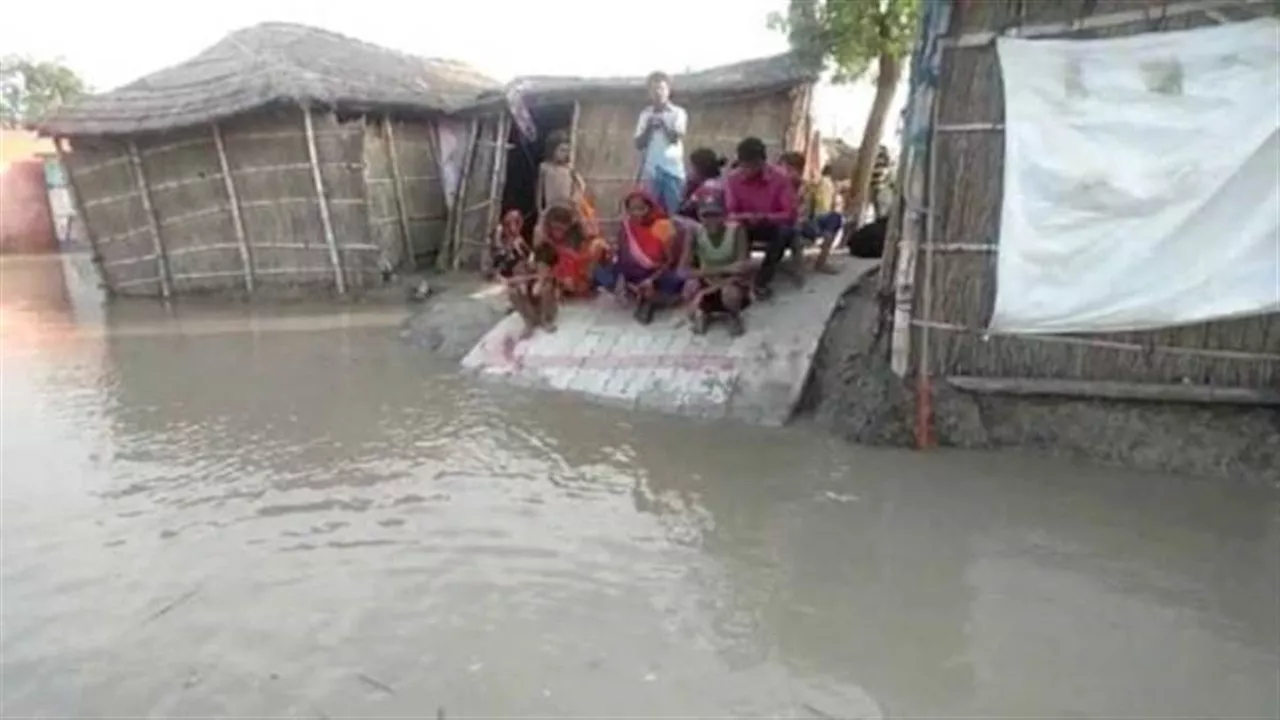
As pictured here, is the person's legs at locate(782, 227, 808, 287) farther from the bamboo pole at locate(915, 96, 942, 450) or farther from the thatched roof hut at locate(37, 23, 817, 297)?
the thatched roof hut at locate(37, 23, 817, 297)

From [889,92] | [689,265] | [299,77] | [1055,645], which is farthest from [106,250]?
[1055,645]

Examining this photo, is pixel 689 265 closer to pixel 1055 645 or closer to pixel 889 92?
pixel 1055 645

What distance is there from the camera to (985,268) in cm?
551

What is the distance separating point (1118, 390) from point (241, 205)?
937 centimetres

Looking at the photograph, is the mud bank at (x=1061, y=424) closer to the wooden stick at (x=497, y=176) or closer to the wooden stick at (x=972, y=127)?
the wooden stick at (x=972, y=127)

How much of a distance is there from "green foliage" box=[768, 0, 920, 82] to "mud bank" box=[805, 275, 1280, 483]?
238 inches

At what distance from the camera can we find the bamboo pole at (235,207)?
11492 millimetres

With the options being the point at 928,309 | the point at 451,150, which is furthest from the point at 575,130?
the point at 928,309

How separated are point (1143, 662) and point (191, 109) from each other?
1066 centimetres

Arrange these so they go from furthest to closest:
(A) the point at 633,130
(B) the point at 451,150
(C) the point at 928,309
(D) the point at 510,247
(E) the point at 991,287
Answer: (B) the point at 451,150
(A) the point at 633,130
(D) the point at 510,247
(C) the point at 928,309
(E) the point at 991,287

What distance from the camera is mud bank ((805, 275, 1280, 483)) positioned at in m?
5.20

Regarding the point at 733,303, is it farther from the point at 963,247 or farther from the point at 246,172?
the point at 246,172

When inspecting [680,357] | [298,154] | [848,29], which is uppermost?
[848,29]

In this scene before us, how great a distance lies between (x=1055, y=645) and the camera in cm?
365
